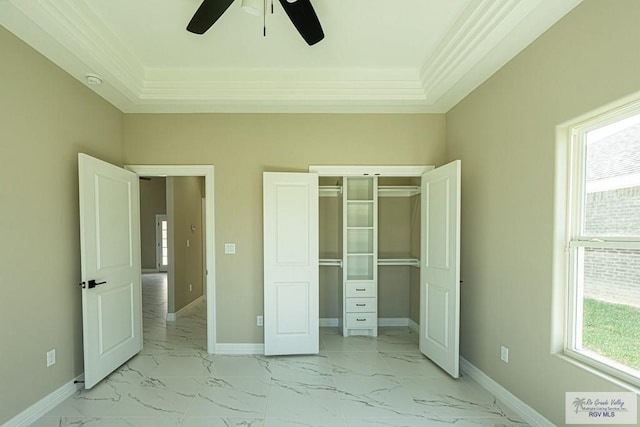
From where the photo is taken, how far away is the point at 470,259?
3.08 metres

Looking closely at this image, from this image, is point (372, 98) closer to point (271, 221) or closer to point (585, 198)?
point (271, 221)

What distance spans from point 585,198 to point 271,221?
8.62ft

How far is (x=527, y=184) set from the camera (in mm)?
2322

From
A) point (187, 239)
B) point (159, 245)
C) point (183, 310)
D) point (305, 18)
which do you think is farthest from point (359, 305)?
point (159, 245)

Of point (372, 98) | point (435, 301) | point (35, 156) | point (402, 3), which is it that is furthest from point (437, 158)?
point (35, 156)

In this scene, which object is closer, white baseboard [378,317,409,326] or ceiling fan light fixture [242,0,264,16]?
ceiling fan light fixture [242,0,264,16]

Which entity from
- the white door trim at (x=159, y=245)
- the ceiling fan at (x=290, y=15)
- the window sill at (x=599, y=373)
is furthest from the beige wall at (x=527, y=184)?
the white door trim at (x=159, y=245)

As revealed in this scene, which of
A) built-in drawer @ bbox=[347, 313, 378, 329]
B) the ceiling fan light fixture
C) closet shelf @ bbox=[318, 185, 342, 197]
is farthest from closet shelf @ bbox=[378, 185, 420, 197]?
the ceiling fan light fixture

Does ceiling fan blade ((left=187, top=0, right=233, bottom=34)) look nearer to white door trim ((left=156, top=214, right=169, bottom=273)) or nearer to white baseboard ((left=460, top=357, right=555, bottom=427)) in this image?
white baseboard ((left=460, top=357, right=555, bottom=427))

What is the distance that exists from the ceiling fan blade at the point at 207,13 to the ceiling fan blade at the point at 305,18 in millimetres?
335

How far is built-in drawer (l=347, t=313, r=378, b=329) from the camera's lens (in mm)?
Result: 4152

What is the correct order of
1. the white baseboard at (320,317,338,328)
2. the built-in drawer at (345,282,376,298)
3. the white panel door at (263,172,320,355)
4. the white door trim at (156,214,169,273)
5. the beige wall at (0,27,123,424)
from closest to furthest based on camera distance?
the beige wall at (0,27,123,424)
the white panel door at (263,172,320,355)
the built-in drawer at (345,282,376,298)
the white baseboard at (320,317,338,328)
the white door trim at (156,214,169,273)

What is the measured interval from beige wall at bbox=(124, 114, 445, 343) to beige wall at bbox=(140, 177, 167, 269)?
7.55m

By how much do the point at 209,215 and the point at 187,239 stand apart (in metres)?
2.10
